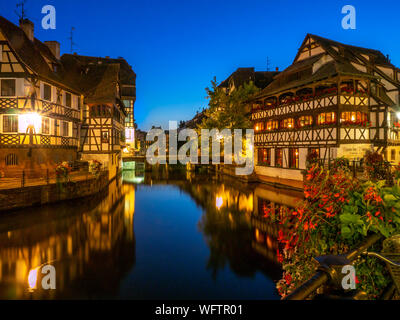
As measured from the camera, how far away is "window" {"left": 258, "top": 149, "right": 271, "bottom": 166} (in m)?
28.4

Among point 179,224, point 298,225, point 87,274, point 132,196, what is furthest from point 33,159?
point 298,225

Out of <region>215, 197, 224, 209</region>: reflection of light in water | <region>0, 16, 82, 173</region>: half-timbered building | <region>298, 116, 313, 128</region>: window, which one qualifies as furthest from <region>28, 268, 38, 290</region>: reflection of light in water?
<region>298, 116, 313, 128</region>: window

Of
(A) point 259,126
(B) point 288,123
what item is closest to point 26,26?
(A) point 259,126

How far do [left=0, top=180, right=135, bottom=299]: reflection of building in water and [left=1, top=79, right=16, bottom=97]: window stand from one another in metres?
10.2

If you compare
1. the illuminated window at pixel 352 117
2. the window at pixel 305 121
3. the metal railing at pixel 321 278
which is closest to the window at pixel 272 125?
the window at pixel 305 121

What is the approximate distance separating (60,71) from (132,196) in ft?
58.7

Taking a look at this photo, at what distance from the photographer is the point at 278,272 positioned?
9195 millimetres

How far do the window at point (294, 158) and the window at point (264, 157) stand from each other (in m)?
3.40

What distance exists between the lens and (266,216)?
4.82 meters

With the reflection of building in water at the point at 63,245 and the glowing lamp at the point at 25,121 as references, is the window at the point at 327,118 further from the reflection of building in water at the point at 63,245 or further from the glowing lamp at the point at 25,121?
the glowing lamp at the point at 25,121

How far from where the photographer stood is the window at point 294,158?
24416 millimetres

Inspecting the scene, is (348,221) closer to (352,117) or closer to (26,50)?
(352,117)

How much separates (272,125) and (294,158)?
506 cm

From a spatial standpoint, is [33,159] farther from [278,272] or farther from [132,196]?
[278,272]
